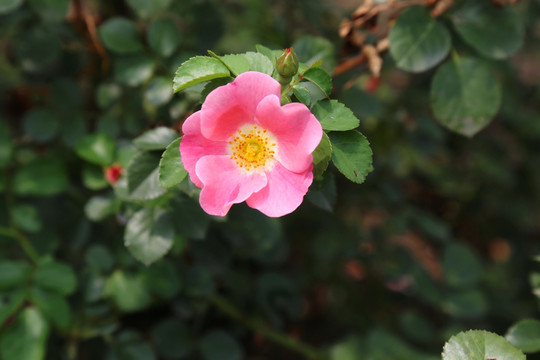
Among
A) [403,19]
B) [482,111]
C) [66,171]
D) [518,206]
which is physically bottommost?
[518,206]

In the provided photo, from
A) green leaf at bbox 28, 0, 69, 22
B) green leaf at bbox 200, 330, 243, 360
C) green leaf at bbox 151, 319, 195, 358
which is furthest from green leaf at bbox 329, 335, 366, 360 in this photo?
green leaf at bbox 28, 0, 69, 22

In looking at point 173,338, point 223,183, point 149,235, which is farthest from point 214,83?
point 173,338

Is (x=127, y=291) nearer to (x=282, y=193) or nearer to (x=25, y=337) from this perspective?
(x=25, y=337)

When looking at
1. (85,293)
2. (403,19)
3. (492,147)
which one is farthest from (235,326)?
(492,147)

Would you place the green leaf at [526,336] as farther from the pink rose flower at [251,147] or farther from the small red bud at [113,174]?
the small red bud at [113,174]

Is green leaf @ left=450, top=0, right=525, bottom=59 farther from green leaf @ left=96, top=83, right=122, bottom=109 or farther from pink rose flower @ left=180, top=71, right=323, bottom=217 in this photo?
green leaf @ left=96, top=83, right=122, bottom=109

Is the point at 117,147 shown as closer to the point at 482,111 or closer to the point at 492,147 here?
the point at 482,111
